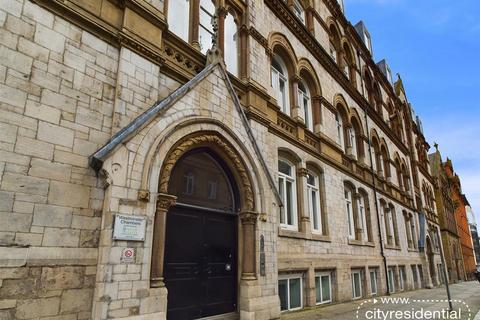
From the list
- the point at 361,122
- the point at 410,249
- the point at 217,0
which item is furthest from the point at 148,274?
the point at 410,249

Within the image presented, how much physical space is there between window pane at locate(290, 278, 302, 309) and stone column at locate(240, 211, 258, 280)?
9.09ft

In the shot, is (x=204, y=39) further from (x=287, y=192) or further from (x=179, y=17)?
(x=287, y=192)

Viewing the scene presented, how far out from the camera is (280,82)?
12148mm

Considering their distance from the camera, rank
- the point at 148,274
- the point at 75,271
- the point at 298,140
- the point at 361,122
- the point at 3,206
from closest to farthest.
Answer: the point at 3,206, the point at 75,271, the point at 148,274, the point at 298,140, the point at 361,122

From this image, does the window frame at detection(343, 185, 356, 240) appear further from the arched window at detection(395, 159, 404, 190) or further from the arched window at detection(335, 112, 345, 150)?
the arched window at detection(395, 159, 404, 190)

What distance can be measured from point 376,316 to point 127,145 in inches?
335

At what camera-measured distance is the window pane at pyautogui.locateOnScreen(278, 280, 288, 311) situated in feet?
30.8

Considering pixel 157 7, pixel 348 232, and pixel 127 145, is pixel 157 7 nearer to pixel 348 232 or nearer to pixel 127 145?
pixel 127 145

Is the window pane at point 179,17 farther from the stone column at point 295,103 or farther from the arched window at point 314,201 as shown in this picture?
the arched window at point 314,201

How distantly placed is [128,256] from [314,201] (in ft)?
27.9

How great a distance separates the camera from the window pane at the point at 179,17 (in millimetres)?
8008

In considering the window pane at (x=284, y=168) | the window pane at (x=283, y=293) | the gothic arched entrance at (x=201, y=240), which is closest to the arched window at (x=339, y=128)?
the window pane at (x=284, y=168)

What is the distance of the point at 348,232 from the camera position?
13.7m

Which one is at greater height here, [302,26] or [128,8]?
[302,26]
